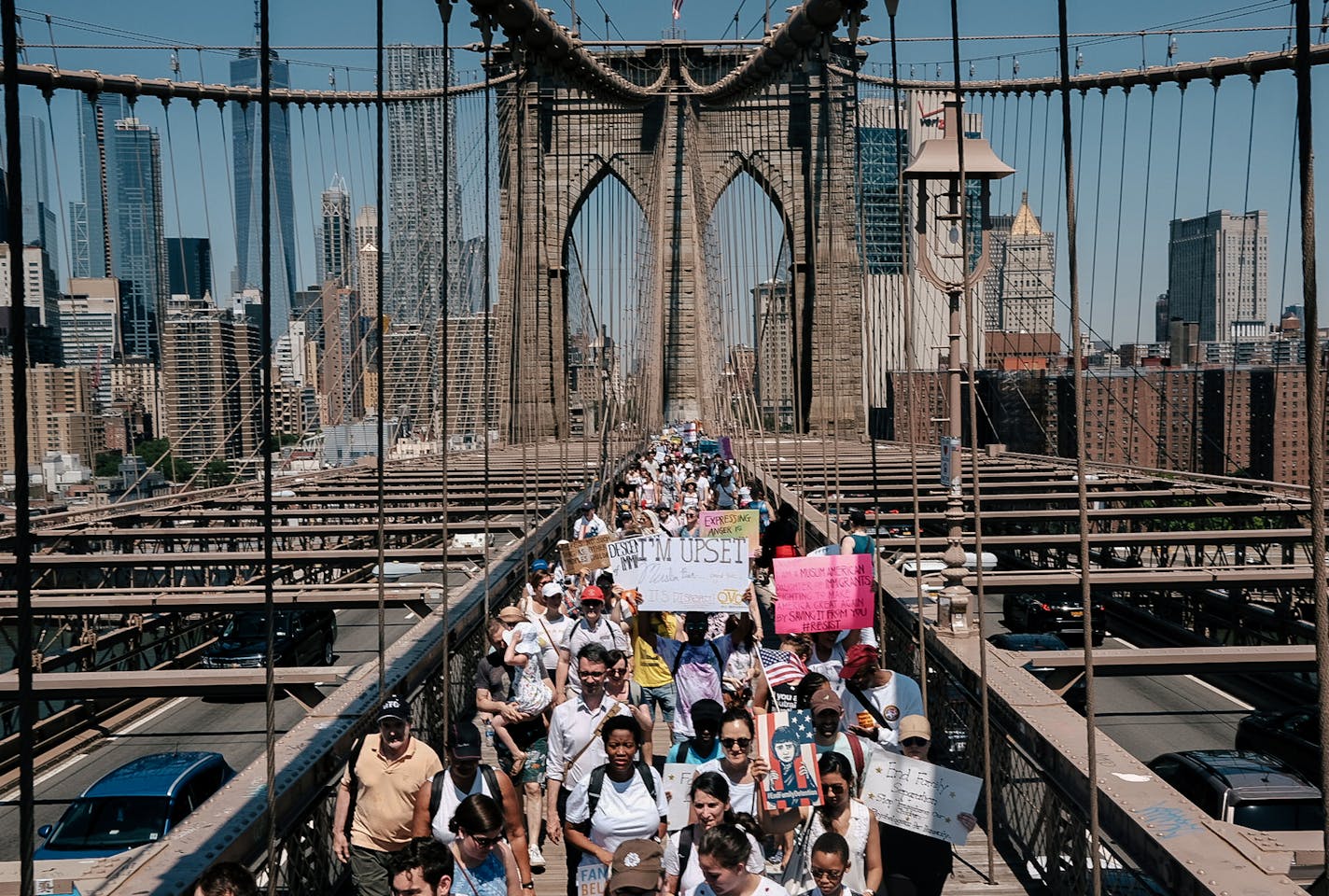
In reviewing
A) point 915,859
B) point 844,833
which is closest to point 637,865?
point 844,833

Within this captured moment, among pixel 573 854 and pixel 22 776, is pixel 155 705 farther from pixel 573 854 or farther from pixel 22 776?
pixel 22 776

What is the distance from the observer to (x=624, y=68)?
2039 inches

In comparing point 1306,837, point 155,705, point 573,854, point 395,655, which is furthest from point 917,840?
point 155,705

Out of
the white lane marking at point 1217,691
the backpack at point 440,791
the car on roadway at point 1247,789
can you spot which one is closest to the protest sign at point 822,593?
the car on roadway at point 1247,789

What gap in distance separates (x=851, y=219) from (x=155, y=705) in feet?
113

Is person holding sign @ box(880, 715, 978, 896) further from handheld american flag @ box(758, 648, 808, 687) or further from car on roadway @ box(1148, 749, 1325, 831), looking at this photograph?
car on roadway @ box(1148, 749, 1325, 831)

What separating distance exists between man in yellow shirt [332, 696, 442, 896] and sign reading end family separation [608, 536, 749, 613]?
3372mm

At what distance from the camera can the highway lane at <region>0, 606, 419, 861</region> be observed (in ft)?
42.3

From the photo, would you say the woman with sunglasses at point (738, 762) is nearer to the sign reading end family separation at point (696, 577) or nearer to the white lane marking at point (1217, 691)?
the sign reading end family separation at point (696, 577)

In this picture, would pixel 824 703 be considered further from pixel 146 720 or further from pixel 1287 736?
pixel 146 720

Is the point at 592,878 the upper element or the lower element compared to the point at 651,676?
lower

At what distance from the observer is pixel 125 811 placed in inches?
365

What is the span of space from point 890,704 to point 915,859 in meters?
0.99

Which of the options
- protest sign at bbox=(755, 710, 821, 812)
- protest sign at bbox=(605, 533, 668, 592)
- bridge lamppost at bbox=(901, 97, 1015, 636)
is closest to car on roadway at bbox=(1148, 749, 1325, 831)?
bridge lamppost at bbox=(901, 97, 1015, 636)
